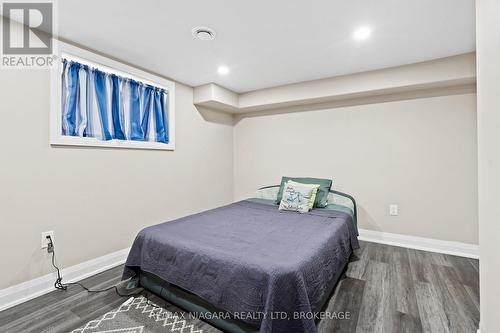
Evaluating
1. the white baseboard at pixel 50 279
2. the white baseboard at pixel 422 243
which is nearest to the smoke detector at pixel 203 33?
the white baseboard at pixel 50 279

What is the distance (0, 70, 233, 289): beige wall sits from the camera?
1867 millimetres

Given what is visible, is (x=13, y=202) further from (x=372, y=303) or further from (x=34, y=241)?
(x=372, y=303)

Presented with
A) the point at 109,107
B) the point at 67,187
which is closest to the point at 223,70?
the point at 109,107

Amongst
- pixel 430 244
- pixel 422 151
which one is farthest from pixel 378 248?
pixel 422 151

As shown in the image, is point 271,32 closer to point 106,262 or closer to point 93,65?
point 93,65

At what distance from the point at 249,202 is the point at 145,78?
2152mm

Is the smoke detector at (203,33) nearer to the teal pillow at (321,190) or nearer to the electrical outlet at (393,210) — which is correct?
the teal pillow at (321,190)

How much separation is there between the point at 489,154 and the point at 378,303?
1.33 meters

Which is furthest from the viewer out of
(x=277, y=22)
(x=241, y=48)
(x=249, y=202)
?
(x=249, y=202)

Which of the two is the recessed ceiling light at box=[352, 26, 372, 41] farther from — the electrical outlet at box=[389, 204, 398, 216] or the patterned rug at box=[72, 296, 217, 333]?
the patterned rug at box=[72, 296, 217, 333]

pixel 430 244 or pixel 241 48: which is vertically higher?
pixel 241 48

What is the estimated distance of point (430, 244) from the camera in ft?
9.33

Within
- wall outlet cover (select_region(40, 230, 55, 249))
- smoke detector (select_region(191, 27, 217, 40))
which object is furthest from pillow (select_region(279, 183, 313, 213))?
wall outlet cover (select_region(40, 230, 55, 249))

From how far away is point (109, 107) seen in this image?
254 centimetres
